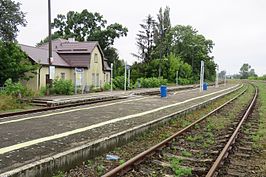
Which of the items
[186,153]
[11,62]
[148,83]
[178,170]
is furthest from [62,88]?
[148,83]

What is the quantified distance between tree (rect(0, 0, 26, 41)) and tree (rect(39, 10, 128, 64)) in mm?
37206

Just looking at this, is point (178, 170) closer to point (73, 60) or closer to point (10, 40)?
point (10, 40)

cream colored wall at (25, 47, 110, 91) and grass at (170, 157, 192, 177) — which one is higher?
cream colored wall at (25, 47, 110, 91)

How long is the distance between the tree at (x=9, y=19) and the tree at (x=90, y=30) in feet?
122

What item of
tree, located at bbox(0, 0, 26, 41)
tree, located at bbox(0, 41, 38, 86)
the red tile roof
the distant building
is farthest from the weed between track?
the red tile roof

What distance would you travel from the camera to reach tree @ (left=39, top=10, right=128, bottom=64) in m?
65.1

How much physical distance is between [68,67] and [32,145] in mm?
30214

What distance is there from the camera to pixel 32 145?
749 cm

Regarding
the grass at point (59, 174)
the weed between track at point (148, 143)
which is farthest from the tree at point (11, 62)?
the grass at point (59, 174)

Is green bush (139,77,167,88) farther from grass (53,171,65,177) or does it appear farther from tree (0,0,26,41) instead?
grass (53,171,65,177)

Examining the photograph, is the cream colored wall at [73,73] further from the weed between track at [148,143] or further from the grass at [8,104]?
the weed between track at [148,143]

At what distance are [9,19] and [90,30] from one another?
4320 cm

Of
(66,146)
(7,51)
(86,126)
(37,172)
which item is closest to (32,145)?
(66,146)

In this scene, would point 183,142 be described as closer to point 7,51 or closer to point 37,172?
point 37,172
